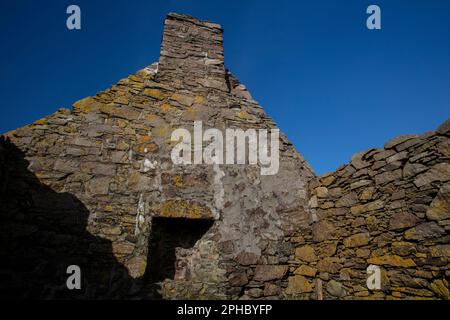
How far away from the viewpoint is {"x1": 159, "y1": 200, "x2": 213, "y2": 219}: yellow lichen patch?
155 inches

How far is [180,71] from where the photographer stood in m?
5.31

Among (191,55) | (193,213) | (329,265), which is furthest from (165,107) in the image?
(329,265)

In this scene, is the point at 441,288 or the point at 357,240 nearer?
the point at 441,288

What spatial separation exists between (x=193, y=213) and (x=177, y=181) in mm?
571

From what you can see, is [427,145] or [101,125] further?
[101,125]

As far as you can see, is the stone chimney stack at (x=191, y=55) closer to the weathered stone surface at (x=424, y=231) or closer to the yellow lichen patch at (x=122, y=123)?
the yellow lichen patch at (x=122, y=123)

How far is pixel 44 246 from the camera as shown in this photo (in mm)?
3389

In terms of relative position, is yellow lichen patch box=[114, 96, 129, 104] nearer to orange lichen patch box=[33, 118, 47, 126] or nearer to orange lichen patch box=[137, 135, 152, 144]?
orange lichen patch box=[137, 135, 152, 144]

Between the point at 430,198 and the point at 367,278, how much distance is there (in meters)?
1.22

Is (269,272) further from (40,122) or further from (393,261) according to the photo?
(40,122)

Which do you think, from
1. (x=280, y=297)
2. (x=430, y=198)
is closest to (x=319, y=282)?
Answer: (x=280, y=297)

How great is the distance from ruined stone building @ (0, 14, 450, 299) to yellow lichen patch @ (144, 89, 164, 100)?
0.05 metres

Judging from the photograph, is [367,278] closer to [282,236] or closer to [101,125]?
[282,236]

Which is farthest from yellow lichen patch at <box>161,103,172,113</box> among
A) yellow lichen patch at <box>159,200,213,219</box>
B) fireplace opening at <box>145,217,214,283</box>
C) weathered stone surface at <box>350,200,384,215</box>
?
weathered stone surface at <box>350,200,384,215</box>
